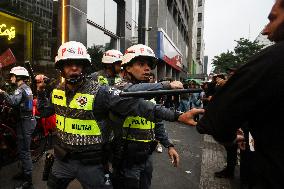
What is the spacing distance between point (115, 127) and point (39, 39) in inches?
295

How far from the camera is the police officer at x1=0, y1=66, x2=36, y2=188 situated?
5293 mm

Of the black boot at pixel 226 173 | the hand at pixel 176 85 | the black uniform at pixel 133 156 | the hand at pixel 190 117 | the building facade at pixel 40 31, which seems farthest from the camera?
the building facade at pixel 40 31

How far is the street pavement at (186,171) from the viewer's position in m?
5.76

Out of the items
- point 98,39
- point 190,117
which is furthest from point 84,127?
point 98,39

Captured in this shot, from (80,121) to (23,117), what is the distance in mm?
3144

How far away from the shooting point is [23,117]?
5.66 meters

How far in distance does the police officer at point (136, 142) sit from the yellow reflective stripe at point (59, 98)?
57cm

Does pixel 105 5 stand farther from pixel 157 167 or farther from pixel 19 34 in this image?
pixel 157 167

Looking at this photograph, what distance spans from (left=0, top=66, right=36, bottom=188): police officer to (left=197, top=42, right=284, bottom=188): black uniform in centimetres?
463

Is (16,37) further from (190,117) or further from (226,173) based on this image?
(190,117)

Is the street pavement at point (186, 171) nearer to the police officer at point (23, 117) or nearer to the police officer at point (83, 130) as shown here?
the police officer at point (23, 117)

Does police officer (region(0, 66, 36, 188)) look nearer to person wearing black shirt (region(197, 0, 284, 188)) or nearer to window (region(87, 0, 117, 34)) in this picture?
person wearing black shirt (region(197, 0, 284, 188))

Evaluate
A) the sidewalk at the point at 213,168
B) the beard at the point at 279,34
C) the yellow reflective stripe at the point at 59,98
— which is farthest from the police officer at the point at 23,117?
the beard at the point at 279,34

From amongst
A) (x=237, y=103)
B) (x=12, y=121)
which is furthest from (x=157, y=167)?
(x=237, y=103)
